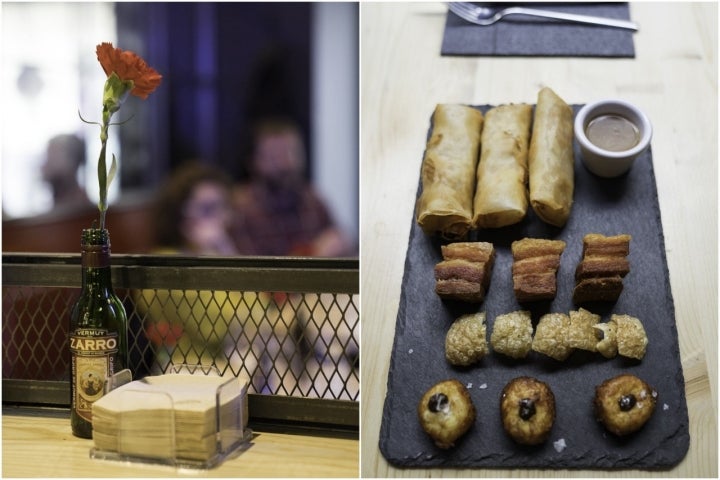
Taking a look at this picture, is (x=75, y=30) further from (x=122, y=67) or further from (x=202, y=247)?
(x=122, y=67)

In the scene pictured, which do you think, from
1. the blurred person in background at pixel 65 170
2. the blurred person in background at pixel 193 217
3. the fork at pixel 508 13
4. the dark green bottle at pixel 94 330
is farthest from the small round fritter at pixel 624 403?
the blurred person in background at pixel 65 170

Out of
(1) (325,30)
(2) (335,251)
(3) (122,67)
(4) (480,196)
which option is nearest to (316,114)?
(1) (325,30)

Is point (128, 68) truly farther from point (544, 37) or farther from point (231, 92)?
point (231, 92)

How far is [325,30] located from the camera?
195 inches

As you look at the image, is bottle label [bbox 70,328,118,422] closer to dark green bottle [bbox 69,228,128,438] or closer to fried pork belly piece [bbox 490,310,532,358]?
dark green bottle [bbox 69,228,128,438]

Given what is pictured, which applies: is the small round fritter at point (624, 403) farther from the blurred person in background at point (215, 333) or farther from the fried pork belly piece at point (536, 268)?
the blurred person in background at point (215, 333)

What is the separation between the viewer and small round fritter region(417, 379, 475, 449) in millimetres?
1226

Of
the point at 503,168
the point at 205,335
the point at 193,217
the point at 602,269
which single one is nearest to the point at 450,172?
the point at 503,168

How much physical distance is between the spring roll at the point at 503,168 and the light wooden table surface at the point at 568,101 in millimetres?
130

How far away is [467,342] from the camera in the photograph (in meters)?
1.34

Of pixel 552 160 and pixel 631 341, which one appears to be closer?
pixel 631 341

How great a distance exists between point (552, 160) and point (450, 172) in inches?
8.1

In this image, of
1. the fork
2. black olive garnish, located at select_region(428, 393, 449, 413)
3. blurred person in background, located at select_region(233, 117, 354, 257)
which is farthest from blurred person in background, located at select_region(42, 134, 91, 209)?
black olive garnish, located at select_region(428, 393, 449, 413)

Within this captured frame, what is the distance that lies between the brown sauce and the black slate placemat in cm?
31
